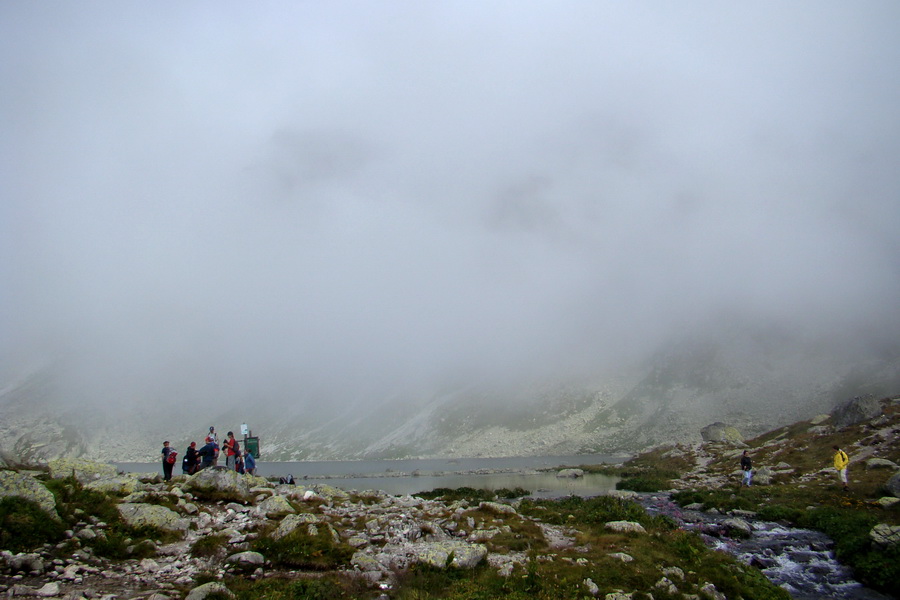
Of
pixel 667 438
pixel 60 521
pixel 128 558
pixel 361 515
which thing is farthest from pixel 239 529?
pixel 667 438

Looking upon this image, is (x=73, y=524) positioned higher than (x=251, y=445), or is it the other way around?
(x=251, y=445)

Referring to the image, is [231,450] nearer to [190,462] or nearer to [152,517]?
[190,462]

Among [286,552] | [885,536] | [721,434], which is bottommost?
[721,434]

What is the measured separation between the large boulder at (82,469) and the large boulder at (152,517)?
6.67 meters

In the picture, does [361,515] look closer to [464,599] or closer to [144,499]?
[144,499]

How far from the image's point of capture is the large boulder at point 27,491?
1588 centimetres

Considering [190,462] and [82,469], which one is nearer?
[82,469]

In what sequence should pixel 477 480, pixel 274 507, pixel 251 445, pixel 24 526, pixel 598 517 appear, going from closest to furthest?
1. pixel 24 526
2. pixel 274 507
3. pixel 598 517
4. pixel 251 445
5. pixel 477 480

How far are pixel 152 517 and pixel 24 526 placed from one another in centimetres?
467

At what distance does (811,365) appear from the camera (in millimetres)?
199125

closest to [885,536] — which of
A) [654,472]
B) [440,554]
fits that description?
[440,554]

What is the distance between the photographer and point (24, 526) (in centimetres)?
1468

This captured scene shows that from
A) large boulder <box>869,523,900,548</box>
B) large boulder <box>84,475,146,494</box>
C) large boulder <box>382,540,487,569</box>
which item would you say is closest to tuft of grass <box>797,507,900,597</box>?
large boulder <box>869,523,900,548</box>

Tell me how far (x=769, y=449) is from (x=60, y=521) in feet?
266
